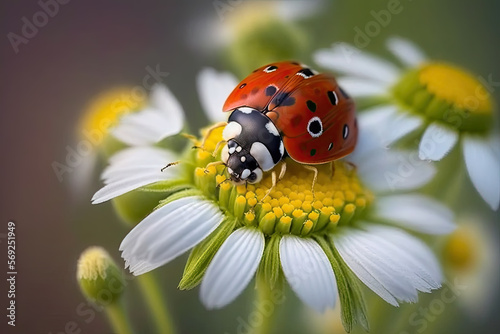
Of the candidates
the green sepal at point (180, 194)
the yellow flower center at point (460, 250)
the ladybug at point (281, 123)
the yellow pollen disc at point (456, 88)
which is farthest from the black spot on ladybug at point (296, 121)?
the yellow flower center at point (460, 250)

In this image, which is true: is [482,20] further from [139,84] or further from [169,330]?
[169,330]

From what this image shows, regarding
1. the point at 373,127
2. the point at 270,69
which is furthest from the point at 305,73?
the point at 373,127

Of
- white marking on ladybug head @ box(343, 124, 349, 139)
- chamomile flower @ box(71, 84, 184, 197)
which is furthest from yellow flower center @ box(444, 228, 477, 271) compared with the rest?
chamomile flower @ box(71, 84, 184, 197)

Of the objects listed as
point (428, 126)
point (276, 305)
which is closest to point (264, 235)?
point (276, 305)

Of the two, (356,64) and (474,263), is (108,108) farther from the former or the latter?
(474,263)

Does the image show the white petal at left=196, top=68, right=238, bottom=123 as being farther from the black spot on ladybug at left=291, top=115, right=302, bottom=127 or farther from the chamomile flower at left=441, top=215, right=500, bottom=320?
the chamomile flower at left=441, top=215, right=500, bottom=320

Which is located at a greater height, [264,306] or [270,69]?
[270,69]
